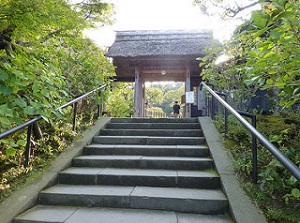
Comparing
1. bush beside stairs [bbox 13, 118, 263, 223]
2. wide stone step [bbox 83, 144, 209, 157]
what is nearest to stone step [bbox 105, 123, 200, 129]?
bush beside stairs [bbox 13, 118, 263, 223]

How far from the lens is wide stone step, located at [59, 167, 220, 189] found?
2410 millimetres

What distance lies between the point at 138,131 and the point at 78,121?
127cm

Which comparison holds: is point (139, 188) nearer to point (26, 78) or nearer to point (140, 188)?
point (140, 188)

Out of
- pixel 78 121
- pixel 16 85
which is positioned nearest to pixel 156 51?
pixel 78 121

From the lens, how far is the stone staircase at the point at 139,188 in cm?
200

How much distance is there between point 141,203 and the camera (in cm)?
214

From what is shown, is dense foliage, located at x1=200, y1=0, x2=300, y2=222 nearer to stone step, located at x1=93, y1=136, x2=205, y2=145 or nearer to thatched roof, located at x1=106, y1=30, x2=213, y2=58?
stone step, located at x1=93, y1=136, x2=205, y2=145

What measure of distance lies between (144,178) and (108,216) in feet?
2.16

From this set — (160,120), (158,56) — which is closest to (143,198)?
(160,120)

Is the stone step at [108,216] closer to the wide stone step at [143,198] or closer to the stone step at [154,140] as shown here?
the wide stone step at [143,198]

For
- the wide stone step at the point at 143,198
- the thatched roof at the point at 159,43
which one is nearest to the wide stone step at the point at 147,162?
the wide stone step at the point at 143,198

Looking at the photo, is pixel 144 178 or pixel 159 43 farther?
pixel 159 43

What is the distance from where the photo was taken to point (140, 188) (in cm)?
238

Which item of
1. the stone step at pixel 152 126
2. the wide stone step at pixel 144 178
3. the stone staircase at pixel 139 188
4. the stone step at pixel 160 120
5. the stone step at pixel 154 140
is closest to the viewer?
the stone staircase at pixel 139 188
